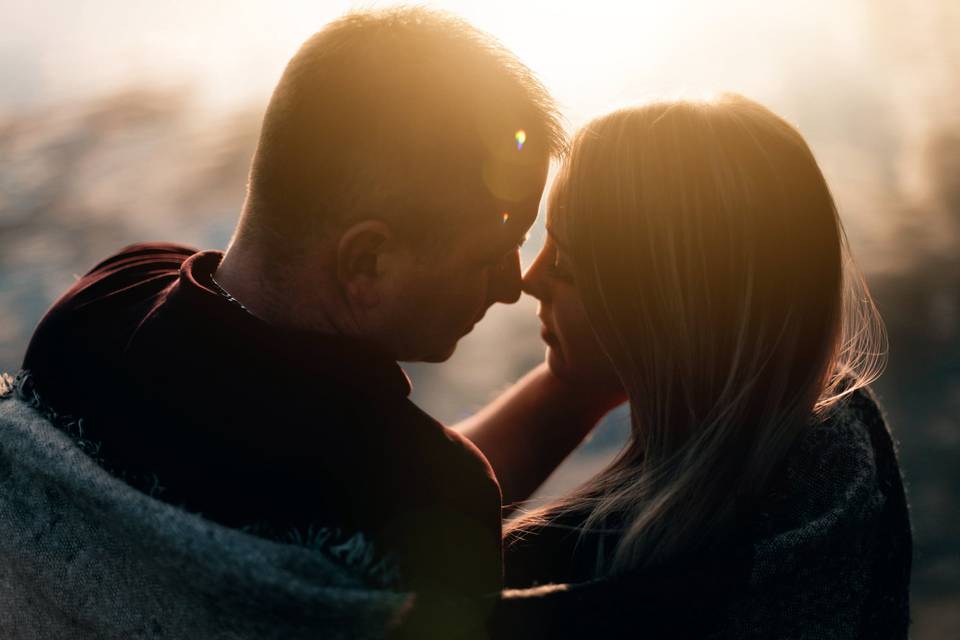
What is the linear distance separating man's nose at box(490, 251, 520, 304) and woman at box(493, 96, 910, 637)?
0.26ft

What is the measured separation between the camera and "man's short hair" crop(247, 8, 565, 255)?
3.36 ft

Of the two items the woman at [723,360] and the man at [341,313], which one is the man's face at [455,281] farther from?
the woman at [723,360]

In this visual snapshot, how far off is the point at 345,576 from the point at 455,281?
0.42 m

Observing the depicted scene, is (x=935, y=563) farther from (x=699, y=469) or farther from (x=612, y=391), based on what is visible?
(x=699, y=469)

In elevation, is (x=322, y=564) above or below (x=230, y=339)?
below

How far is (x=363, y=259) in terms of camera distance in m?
1.06

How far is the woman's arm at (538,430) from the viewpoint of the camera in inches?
62.9

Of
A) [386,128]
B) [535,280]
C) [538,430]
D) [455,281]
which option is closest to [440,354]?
[455,281]

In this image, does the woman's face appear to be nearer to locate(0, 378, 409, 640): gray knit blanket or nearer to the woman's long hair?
the woman's long hair

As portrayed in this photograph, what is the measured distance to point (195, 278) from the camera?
107 centimetres

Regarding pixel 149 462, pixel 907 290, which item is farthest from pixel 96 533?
pixel 907 290

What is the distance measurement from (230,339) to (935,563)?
2245 millimetres

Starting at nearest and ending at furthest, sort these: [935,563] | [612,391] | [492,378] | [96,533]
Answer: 1. [96,533]
2. [612,391]
3. [935,563]
4. [492,378]

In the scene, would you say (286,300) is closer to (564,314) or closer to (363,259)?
(363,259)
